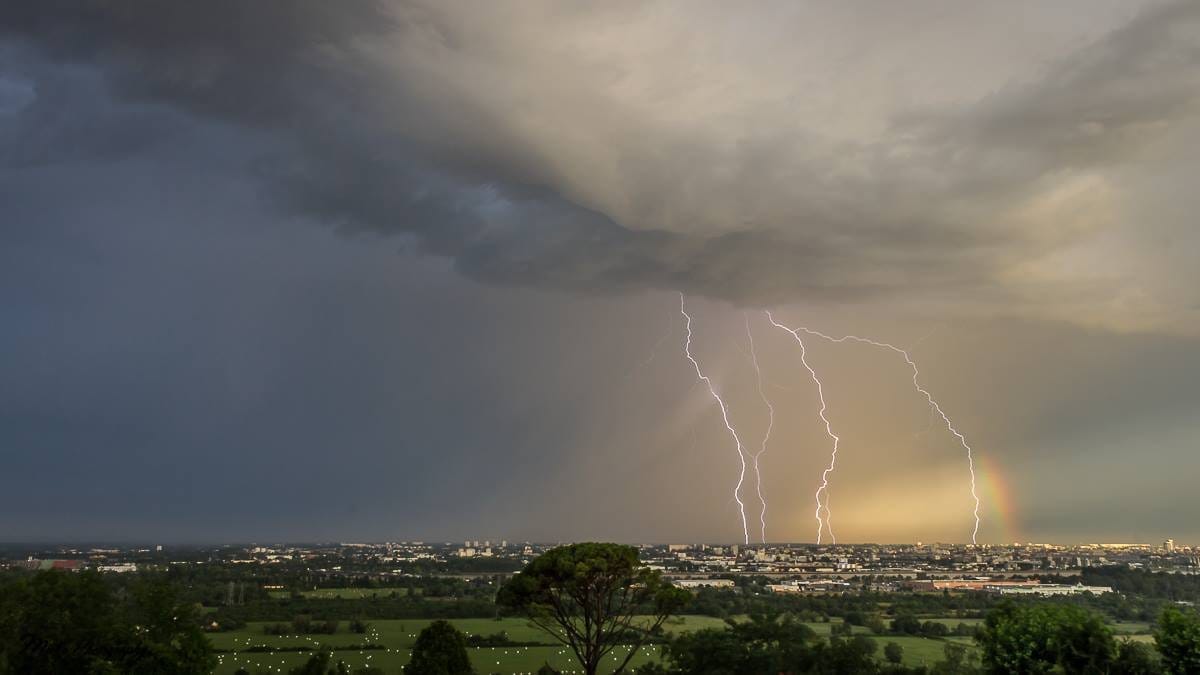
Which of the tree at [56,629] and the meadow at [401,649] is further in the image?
the meadow at [401,649]

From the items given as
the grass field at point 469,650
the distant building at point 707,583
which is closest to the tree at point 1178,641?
the grass field at point 469,650

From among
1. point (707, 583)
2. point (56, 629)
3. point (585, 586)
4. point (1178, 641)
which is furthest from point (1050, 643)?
point (707, 583)

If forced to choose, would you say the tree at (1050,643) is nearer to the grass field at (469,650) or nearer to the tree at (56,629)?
the grass field at (469,650)

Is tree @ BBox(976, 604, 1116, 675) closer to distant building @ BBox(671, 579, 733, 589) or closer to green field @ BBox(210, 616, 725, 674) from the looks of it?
green field @ BBox(210, 616, 725, 674)

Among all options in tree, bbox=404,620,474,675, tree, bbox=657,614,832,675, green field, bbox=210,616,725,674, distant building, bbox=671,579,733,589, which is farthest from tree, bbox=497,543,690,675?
distant building, bbox=671,579,733,589

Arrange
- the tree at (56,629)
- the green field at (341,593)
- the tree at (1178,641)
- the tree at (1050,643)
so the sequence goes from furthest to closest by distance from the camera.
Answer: the green field at (341,593)
the tree at (56,629)
the tree at (1050,643)
the tree at (1178,641)

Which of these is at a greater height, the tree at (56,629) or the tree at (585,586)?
the tree at (585,586)
